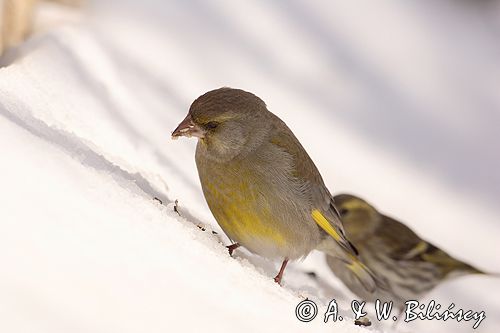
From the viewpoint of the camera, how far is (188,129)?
12.9 ft

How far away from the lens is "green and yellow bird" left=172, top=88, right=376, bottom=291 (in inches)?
154

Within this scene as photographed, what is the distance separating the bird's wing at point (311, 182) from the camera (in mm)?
4191

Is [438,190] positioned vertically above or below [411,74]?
below

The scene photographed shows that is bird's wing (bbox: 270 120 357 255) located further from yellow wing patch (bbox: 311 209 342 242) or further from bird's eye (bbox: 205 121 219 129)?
bird's eye (bbox: 205 121 219 129)

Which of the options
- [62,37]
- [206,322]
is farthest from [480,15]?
[206,322]


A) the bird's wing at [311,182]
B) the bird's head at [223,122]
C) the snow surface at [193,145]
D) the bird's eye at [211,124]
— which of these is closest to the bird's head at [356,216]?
the snow surface at [193,145]

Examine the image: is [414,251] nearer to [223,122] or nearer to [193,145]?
[193,145]

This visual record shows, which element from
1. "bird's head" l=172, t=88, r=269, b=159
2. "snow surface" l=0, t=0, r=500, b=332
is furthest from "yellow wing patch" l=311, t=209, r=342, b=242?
"bird's head" l=172, t=88, r=269, b=159

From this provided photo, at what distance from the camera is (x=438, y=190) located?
24.8 feet

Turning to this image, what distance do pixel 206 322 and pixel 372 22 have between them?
22.4ft

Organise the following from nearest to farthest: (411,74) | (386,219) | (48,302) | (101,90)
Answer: (48,302)
(101,90)
(386,219)
(411,74)

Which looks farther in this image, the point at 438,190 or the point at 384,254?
the point at 438,190

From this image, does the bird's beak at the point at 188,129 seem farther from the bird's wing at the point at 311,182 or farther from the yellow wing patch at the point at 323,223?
the yellow wing patch at the point at 323,223

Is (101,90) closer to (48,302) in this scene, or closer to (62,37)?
(62,37)
